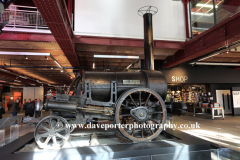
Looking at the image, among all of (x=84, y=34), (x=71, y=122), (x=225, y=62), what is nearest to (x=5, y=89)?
(x=84, y=34)

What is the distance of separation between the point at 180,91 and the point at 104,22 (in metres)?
9.71

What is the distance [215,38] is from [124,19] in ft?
12.3

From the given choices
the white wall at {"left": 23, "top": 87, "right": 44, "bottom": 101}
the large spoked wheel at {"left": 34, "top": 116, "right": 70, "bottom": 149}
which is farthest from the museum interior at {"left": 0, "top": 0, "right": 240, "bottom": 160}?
the white wall at {"left": 23, "top": 87, "right": 44, "bottom": 101}

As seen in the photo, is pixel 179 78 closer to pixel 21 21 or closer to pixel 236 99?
pixel 236 99

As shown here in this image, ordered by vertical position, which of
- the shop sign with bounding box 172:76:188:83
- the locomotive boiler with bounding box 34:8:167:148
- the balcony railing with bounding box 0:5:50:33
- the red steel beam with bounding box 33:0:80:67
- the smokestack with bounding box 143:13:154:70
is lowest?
the locomotive boiler with bounding box 34:8:167:148

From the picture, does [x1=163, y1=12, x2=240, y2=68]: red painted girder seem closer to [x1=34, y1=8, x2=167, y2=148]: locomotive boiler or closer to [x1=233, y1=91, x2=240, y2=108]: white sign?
[x1=34, y1=8, x2=167, y2=148]: locomotive boiler

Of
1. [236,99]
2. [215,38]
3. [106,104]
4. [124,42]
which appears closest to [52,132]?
[106,104]

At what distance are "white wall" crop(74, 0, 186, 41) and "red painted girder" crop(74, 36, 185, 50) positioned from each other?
0.56ft

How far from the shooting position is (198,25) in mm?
7309

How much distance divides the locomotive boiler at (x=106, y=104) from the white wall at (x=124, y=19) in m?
4.06

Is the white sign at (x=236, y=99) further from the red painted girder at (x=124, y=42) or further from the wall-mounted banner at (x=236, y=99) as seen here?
the red painted girder at (x=124, y=42)

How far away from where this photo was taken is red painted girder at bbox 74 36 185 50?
6.79 m

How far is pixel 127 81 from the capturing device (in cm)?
338

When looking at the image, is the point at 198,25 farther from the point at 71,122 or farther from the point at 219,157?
the point at 71,122
